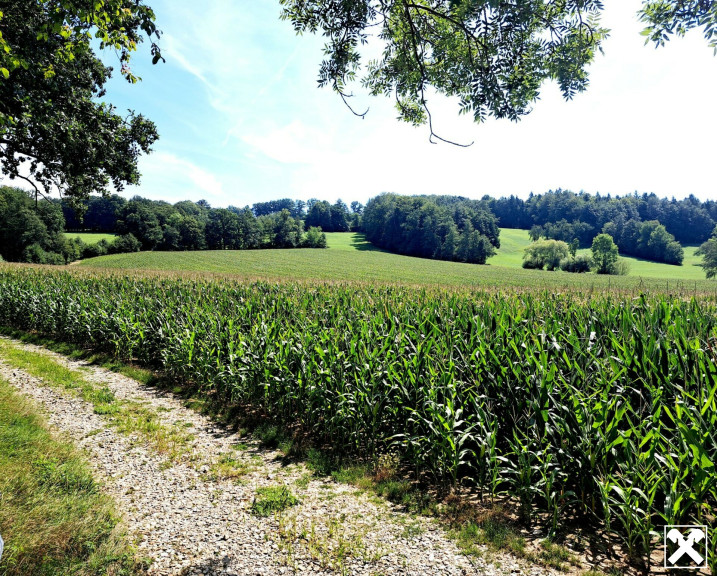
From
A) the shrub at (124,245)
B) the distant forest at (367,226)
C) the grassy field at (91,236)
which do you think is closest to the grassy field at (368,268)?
the shrub at (124,245)

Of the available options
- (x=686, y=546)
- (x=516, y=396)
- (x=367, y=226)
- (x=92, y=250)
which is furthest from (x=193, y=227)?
(x=686, y=546)

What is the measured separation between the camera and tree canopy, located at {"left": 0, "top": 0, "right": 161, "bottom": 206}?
285 inches

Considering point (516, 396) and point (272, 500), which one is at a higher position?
point (516, 396)

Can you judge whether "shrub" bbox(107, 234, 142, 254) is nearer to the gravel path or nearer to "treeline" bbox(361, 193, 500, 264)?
"treeline" bbox(361, 193, 500, 264)

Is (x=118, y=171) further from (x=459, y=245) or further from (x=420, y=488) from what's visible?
(x=459, y=245)

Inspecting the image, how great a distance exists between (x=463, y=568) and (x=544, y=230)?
121854 mm

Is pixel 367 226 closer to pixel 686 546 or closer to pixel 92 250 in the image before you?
pixel 92 250

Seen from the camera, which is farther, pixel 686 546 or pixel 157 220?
pixel 157 220

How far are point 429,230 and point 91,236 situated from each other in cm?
7232

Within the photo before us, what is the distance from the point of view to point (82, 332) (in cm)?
1219

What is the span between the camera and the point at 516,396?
4.73m

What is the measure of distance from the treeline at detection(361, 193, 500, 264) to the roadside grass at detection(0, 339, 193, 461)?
255ft

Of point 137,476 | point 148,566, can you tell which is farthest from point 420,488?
point 137,476

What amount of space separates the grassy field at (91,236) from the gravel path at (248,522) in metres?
79.6
